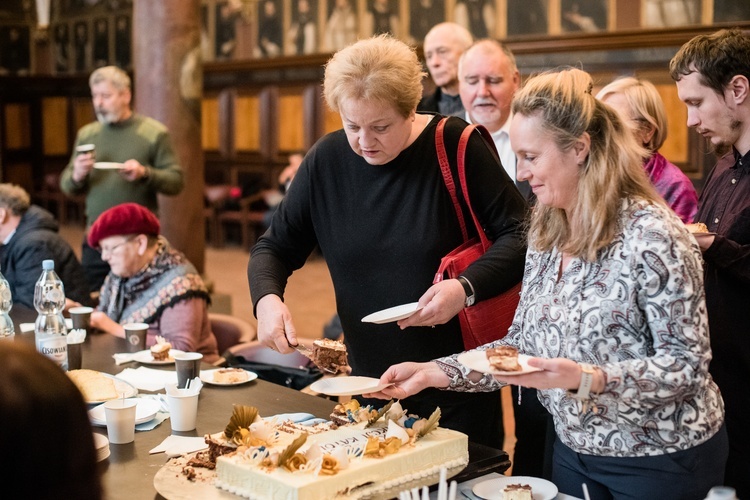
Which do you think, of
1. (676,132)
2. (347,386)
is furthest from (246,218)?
(347,386)

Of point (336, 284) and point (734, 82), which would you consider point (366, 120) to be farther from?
point (734, 82)

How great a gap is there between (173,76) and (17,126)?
11329mm

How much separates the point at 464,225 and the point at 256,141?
37.3 feet

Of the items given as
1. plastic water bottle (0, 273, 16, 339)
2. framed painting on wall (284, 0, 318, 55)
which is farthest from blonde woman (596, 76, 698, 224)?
framed painting on wall (284, 0, 318, 55)

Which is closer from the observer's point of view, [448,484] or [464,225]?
[448,484]

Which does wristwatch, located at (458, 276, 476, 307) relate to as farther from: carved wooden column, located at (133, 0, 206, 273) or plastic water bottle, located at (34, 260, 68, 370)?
carved wooden column, located at (133, 0, 206, 273)

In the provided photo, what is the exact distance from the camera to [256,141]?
46.0 ft

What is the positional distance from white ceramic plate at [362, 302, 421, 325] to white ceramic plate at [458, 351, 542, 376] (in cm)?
34

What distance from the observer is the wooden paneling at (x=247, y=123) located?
45.8ft

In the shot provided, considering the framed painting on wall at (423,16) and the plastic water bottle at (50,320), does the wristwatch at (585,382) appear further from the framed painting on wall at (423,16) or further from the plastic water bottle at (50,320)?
the framed painting on wall at (423,16)

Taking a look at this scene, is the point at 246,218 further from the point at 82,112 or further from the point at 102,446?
the point at 102,446

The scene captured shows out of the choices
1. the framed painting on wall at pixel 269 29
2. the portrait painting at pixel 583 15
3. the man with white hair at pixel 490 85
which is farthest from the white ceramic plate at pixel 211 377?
the framed painting on wall at pixel 269 29

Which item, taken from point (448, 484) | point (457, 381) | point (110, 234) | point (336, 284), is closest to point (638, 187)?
point (457, 381)

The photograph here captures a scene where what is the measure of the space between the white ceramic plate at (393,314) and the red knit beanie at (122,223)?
79.5 inches
